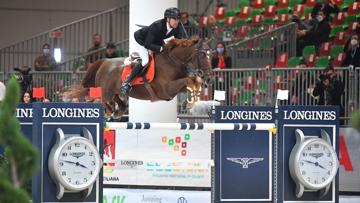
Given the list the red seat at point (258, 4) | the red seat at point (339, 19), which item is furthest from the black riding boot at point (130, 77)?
the red seat at point (258, 4)

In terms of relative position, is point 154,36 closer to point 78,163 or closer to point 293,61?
point 78,163

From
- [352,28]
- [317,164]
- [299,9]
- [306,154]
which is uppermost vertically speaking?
[299,9]

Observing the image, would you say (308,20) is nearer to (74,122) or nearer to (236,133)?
(236,133)

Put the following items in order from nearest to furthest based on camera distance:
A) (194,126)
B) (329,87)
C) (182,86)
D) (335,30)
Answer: (194,126) → (182,86) → (329,87) → (335,30)

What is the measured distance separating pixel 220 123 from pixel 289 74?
16.3ft

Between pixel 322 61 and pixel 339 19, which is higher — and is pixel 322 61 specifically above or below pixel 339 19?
below

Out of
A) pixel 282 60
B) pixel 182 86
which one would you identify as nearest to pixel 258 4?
pixel 282 60

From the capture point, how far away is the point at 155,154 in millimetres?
12570

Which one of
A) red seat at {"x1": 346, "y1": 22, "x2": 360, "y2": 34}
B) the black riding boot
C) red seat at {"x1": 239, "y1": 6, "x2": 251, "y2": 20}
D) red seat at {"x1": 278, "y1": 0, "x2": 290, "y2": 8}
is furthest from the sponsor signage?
red seat at {"x1": 278, "y1": 0, "x2": 290, "y2": 8}

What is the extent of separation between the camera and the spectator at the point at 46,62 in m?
16.5

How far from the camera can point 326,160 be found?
25.7 ft

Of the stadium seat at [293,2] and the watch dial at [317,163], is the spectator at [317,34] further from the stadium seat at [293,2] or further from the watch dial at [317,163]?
the watch dial at [317,163]

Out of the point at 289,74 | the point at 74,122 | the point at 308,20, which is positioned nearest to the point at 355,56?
the point at 289,74

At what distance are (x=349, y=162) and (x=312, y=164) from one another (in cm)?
491
